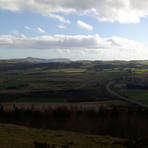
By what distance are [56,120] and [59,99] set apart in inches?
886

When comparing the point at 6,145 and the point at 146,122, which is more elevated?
the point at 6,145

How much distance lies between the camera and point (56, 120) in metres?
39.6

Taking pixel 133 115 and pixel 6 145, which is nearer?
pixel 6 145

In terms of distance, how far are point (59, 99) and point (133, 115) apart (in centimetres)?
2724

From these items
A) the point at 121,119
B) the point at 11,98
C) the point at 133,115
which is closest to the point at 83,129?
the point at 121,119

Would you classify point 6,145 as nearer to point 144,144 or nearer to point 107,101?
point 144,144

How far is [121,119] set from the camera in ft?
130

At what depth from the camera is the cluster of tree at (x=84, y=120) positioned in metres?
36.1

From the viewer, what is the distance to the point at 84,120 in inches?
1558

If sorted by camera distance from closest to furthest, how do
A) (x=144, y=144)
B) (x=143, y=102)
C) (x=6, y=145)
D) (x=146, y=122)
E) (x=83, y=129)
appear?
(x=6, y=145)
(x=144, y=144)
(x=83, y=129)
(x=146, y=122)
(x=143, y=102)

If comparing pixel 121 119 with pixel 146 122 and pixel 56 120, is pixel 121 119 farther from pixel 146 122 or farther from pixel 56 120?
pixel 56 120

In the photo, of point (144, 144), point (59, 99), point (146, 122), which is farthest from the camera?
point (59, 99)

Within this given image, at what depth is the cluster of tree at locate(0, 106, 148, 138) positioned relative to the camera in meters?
36.1

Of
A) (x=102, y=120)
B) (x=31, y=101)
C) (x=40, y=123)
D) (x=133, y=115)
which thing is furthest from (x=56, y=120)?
(x=31, y=101)
